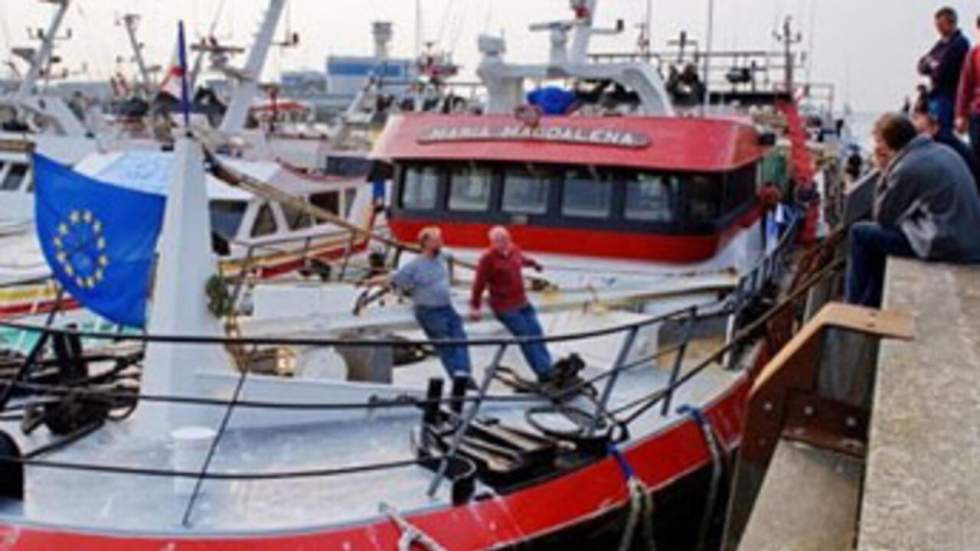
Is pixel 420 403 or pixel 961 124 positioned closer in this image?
pixel 420 403

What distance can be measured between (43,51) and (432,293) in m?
19.8

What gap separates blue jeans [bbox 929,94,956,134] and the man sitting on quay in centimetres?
208

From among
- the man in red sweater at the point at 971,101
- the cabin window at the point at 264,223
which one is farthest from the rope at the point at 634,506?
the cabin window at the point at 264,223

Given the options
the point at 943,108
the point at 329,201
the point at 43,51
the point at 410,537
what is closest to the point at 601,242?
the point at 943,108

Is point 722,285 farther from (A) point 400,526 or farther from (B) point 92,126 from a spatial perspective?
(B) point 92,126

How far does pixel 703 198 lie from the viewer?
32.5 feet

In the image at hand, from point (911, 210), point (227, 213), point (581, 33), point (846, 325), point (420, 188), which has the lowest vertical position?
point (227, 213)

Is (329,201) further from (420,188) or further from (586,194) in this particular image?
(586,194)

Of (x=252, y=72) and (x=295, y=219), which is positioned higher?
(x=252, y=72)

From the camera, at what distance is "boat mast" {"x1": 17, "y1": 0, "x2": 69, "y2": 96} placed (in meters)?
23.6

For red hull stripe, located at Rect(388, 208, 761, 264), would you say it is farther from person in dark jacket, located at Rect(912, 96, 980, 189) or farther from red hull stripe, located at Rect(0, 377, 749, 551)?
red hull stripe, located at Rect(0, 377, 749, 551)

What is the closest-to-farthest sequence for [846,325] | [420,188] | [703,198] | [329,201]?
[846,325] → [703,198] → [420,188] → [329,201]

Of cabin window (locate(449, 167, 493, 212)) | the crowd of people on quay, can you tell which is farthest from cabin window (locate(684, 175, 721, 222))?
the crowd of people on quay

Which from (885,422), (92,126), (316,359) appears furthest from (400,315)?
(92,126)
